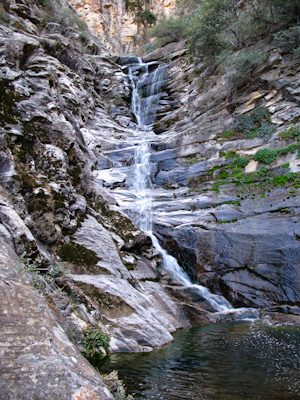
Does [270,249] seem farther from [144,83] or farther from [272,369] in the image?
[144,83]

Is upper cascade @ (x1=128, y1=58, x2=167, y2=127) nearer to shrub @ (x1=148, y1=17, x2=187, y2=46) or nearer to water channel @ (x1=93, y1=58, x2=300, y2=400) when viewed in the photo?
shrub @ (x1=148, y1=17, x2=187, y2=46)

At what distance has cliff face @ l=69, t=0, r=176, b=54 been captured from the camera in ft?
160

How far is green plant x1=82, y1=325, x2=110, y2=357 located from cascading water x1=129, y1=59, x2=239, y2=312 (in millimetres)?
6501

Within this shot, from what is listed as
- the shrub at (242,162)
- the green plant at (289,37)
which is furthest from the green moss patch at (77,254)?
the green plant at (289,37)

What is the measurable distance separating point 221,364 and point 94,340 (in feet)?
10.0

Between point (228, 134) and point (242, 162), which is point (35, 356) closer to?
point (242, 162)

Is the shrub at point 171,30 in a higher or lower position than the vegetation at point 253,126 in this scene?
higher

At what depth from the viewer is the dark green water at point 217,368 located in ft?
16.5

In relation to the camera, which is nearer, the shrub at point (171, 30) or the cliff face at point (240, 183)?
the cliff face at point (240, 183)

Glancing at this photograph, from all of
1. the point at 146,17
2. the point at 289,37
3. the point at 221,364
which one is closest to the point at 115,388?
the point at 221,364

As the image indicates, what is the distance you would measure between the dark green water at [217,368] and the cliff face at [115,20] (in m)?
50.2

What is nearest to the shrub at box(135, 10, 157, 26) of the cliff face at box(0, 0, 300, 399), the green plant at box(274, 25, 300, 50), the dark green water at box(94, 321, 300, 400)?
the cliff face at box(0, 0, 300, 399)

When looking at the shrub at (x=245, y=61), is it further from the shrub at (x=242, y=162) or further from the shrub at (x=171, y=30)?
the shrub at (x=171, y=30)

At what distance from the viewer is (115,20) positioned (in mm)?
50250
